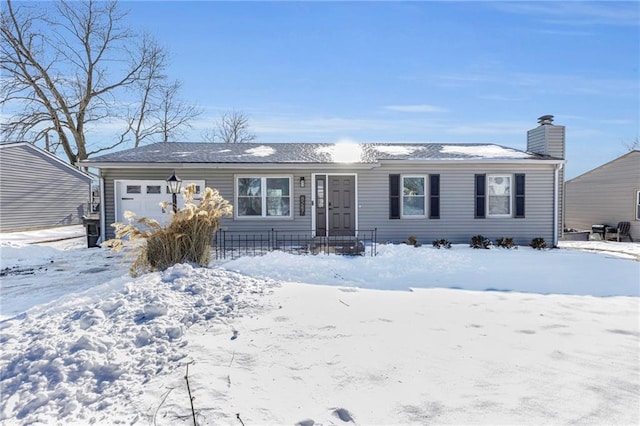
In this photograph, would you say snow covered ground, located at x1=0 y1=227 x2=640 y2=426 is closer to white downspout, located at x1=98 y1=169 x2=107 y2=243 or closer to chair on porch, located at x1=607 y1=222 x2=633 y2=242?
white downspout, located at x1=98 y1=169 x2=107 y2=243

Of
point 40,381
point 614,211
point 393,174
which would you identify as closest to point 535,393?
point 40,381

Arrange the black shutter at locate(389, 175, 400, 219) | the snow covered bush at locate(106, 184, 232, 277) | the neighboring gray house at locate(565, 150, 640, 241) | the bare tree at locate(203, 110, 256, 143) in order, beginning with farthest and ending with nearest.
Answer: the bare tree at locate(203, 110, 256, 143)
the neighboring gray house at locate(565, 150, 640, 241)
the black shutter at locate(389, 175, 400, 219)
the snow covered bush at locate(106, 184, 232, 277)

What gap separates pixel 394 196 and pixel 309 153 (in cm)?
339

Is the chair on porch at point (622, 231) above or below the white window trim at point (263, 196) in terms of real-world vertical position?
below

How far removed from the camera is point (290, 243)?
11.2 m

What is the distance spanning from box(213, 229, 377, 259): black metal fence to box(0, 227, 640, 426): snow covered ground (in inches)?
130

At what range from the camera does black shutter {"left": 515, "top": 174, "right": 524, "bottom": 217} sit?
12.0 meters

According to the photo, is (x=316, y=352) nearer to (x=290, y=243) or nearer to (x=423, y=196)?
(x=290, y=243)

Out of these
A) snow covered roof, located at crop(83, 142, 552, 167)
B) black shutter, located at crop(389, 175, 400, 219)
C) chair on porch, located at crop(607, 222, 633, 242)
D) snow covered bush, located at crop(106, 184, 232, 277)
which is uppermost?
snow covered roof, located at crop(83, 142, 552, 167)

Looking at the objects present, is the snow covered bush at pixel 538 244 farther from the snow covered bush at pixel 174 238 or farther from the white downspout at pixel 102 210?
the white downspout at pixel 102 210

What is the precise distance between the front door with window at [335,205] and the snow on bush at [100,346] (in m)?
6.97

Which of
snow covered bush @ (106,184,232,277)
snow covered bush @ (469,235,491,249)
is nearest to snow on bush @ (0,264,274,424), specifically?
snow covered bush @ (106,184,232,277)

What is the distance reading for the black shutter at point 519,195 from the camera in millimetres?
11969

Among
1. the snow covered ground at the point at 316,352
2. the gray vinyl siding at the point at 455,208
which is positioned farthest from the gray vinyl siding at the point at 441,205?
the snow covered ground at the point at 316,352
